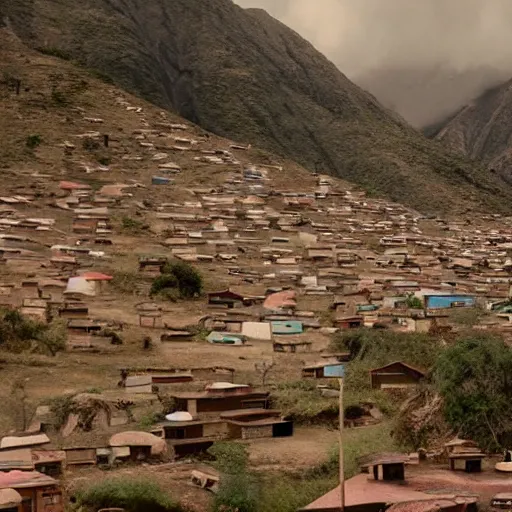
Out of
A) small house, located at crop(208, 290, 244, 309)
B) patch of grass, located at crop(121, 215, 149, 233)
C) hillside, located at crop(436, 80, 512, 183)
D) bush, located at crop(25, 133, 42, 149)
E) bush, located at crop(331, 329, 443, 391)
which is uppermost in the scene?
hillside, located at crop(436, 80, 512, 183)

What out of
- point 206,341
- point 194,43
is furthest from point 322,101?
point 206,341

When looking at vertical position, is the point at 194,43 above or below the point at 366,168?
above

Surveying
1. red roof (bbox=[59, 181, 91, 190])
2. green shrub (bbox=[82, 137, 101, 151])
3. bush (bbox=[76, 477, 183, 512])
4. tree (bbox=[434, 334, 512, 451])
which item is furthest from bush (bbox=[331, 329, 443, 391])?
green shrub (bbox=[82, 137, 101, 151])

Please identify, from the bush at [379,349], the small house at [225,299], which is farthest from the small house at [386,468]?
the small house at [225,299]

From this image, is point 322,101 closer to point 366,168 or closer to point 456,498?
point 366,168

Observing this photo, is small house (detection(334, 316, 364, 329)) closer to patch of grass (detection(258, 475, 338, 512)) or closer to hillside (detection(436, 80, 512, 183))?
patch of grass (detection(258, 475, 338, 512))

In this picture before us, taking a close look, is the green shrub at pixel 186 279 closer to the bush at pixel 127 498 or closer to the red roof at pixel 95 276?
the red roof at pixel 95 276
